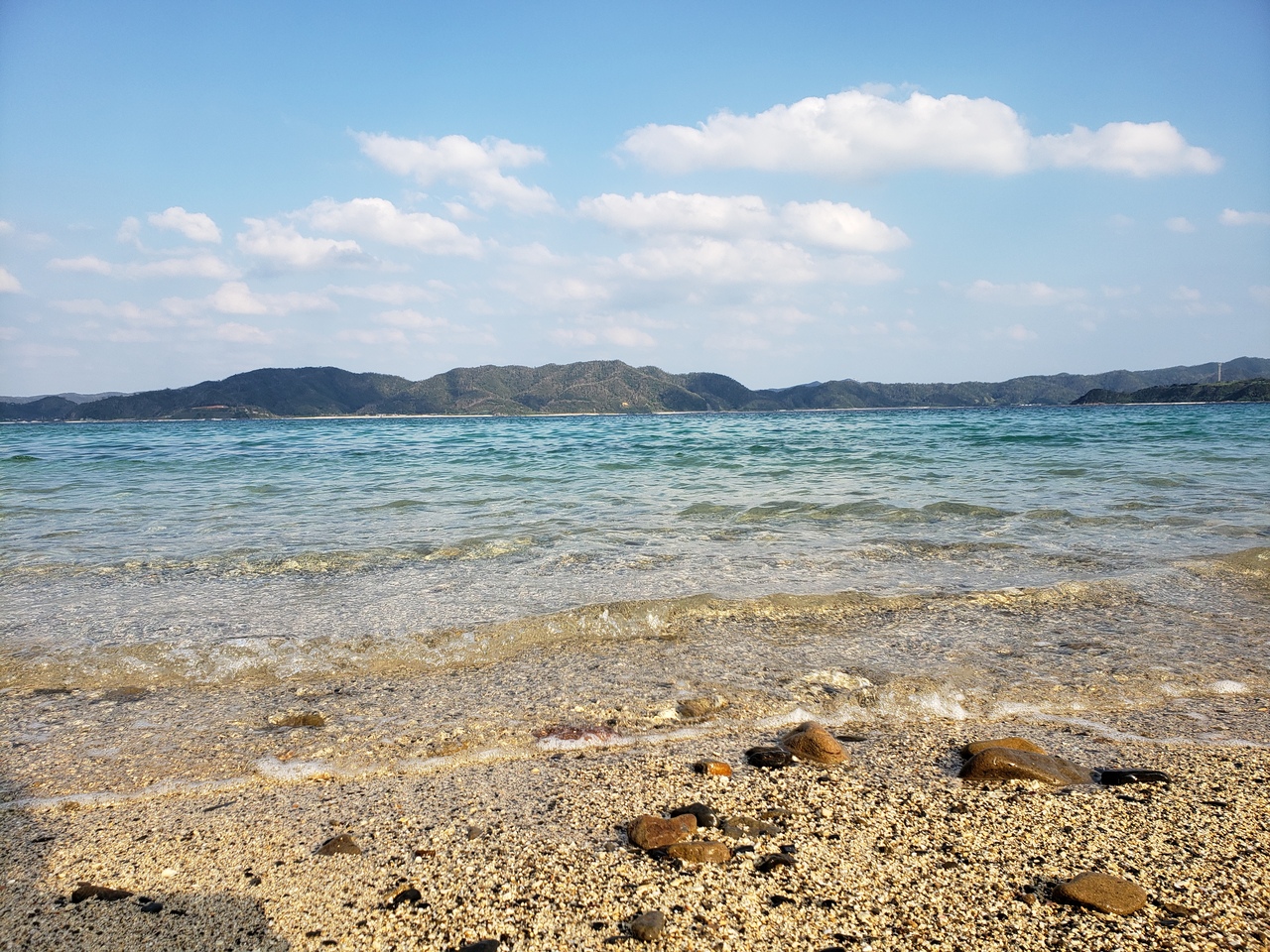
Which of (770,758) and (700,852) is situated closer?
(700,852)

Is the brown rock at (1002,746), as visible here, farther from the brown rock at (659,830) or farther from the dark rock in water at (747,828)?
the brown rock at (659,830)

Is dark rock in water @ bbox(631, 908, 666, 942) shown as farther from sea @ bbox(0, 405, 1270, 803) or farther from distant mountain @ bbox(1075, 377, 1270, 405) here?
distant mountain @ bbox(1075, 377, 1270, 405)

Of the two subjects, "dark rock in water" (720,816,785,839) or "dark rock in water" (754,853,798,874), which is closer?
"dark rock in water" (754,853,798,874)

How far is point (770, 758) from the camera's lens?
2.74 meters

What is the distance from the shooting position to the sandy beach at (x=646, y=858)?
176 cm

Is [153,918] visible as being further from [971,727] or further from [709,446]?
[709,446]

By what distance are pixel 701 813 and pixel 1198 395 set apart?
112914 mm

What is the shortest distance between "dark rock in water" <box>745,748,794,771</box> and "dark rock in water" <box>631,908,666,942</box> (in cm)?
101

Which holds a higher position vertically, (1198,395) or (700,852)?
(1198,395)

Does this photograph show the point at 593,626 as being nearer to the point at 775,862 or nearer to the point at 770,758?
the point at 770,758

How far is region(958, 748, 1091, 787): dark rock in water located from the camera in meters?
2.52

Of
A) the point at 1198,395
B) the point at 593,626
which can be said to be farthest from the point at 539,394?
the point at 593,626

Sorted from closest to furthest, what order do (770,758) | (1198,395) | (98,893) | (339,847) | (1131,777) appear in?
(98,893)
(339,847)
(1131,777)
(770,758)
(1198,395)

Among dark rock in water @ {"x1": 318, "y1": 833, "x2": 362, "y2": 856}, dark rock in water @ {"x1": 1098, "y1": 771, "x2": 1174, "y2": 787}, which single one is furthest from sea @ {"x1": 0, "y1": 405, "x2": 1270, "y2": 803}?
dark rock in water @ {"x1": 318, "y1": 833, "x2": 362, "y2": 856}
